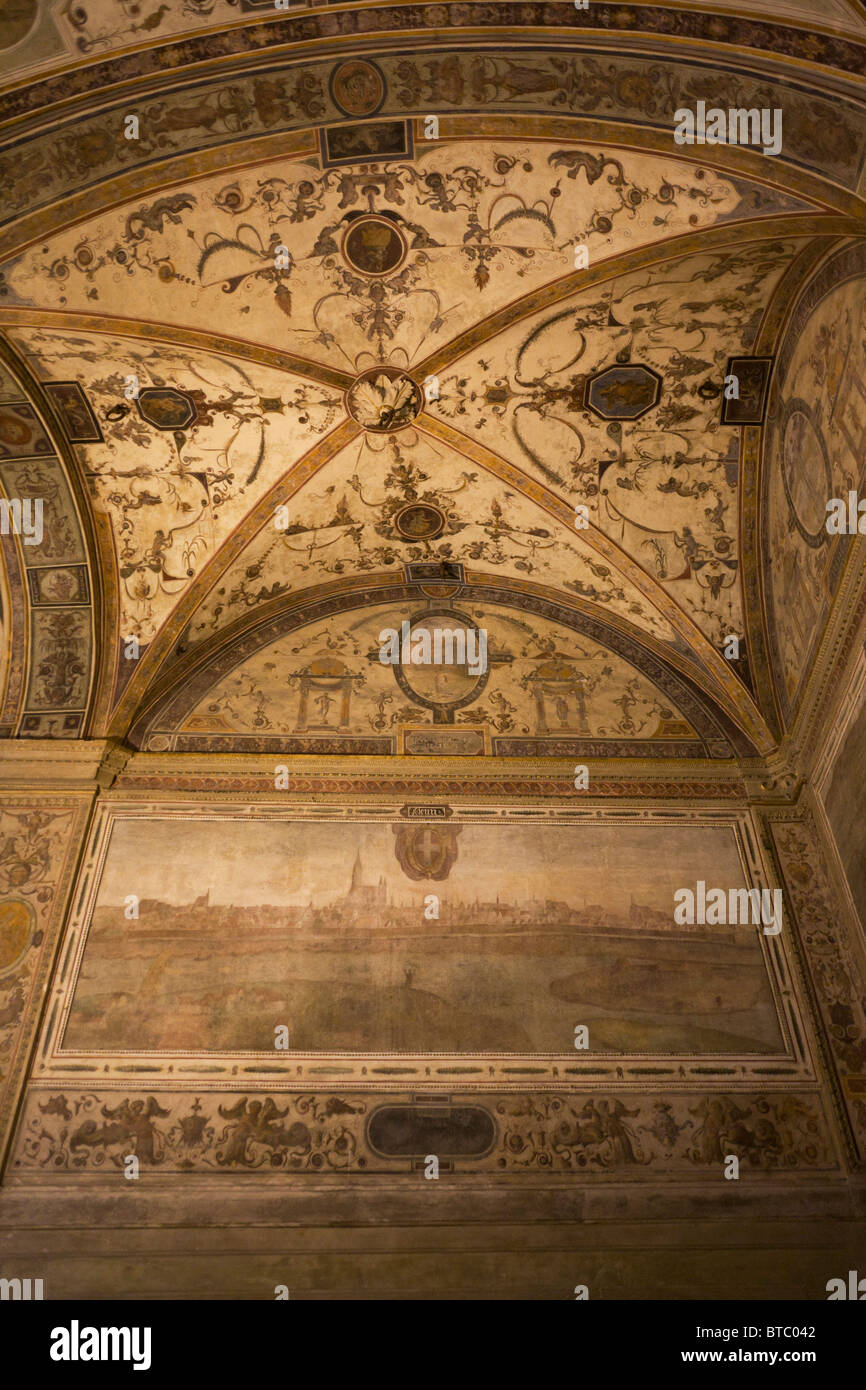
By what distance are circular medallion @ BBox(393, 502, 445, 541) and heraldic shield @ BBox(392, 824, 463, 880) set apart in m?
3.17

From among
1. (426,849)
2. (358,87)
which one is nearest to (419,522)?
(426,849)

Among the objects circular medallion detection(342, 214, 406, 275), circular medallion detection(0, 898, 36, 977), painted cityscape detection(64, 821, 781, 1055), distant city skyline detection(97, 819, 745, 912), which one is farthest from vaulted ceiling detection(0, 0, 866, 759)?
circular medallion detection(0, 898, 36, 977)

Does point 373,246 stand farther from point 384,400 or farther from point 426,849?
point 426,849

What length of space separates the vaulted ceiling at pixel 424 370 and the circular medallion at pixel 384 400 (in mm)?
37

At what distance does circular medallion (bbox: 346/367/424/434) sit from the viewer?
30.4 feet

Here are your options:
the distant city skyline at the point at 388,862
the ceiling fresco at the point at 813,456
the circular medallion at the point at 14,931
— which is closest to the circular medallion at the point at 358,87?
the ceiling fresco at the point at 813,456

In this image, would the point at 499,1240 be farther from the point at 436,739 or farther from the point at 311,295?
the point at 311,295

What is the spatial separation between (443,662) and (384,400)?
9.22 ft

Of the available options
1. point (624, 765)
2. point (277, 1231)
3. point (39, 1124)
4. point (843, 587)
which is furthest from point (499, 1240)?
point (843, 587)

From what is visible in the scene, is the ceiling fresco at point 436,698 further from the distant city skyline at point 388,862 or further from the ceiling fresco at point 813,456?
the ceiling fresco at point 813,456

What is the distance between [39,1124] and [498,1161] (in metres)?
3.40

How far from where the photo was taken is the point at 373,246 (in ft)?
27.2

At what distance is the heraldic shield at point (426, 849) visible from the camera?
9.12m

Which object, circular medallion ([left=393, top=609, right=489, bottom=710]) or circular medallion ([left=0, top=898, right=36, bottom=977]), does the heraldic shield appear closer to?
circular medallion ([left=393, top=609, right=489, bottom=710])
